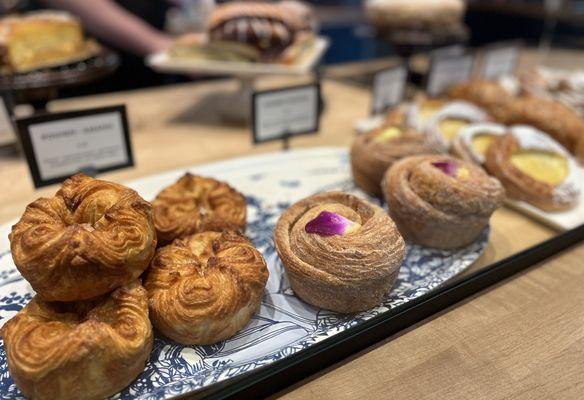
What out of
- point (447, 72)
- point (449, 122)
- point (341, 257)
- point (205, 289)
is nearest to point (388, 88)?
point (447, 72)

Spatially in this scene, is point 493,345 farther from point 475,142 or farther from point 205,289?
point 475,142

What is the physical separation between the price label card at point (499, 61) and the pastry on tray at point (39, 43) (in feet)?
8.75

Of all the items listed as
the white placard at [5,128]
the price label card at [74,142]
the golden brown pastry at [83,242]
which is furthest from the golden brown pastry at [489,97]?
the white placard at [5,128]

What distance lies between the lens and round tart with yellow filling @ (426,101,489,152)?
2088 mm

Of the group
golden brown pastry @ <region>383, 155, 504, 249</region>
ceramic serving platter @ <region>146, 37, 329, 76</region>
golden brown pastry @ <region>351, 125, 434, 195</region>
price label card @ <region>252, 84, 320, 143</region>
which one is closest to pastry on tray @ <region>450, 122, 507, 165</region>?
golden brown pastry @ <region>351, 125, 434, 195</region>

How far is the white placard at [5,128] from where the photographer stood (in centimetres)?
214

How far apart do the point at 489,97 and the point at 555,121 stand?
0.43 m

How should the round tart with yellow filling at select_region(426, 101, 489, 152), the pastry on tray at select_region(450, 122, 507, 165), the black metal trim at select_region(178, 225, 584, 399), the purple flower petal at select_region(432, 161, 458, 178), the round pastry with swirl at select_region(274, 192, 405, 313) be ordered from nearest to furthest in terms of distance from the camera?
the black metal trim at select_region(178, 225, 584, 399)
the round pastry with swirl at select_region(274, 192, 405, 313)
the purple flower petal at select_region(432, 161, 458, 178)
the pastry on tray at select_region(450, 122, 507, 165)
the round tart with yellow filling at select_region(426, 101, 489, 152)

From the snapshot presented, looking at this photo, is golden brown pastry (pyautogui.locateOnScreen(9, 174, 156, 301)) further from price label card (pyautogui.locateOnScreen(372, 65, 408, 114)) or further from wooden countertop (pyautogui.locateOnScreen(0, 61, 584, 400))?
price label card (pyautogui.locateOnScreen(372, 65, 408, 114))

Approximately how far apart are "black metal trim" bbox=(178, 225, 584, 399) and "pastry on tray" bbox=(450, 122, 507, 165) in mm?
516

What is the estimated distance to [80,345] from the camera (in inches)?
37.1

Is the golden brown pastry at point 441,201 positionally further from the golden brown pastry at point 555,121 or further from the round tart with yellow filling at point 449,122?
the golden brown pastry at point 555,121

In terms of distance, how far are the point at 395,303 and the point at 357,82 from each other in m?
Answer: 2.70

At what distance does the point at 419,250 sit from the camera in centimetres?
158
